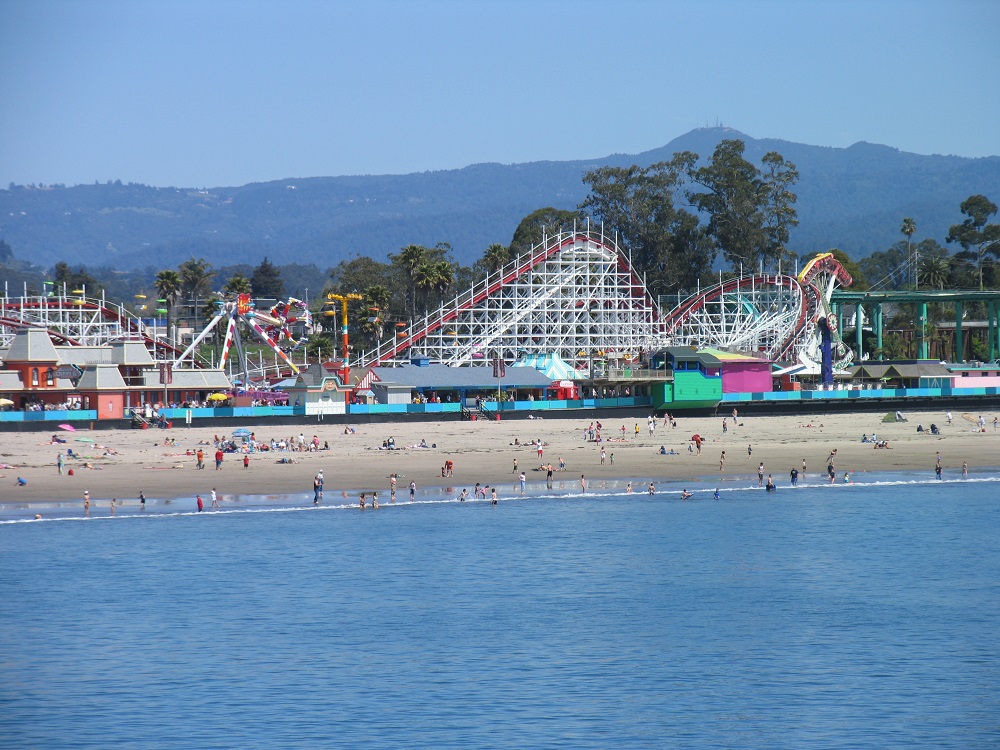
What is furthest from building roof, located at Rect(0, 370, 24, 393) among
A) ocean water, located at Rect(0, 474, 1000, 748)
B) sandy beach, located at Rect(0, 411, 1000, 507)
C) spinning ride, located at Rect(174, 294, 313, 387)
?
ocean water, located at Rect(0, 474, 1000, 748)

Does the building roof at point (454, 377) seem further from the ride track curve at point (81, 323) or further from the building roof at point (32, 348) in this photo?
the building roof at point (32, 348)

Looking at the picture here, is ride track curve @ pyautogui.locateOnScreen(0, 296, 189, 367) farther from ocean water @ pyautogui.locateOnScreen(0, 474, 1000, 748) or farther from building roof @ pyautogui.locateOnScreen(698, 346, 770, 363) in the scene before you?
ocean water @ pyautogui.locateOnScreen(0, 474, 1000, 748)

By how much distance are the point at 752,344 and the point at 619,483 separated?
38.9 m

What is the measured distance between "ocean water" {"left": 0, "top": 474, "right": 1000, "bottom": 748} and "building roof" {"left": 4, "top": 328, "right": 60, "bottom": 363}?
26769 mm

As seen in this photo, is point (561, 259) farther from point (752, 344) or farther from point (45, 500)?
point (45, 500)

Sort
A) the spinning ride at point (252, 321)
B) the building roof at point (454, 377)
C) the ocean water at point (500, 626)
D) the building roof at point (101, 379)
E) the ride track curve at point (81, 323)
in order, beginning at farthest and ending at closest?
the ride track curve at point (81, 323) → the spinning ride at point (252, 321) → the building roof at point (454, 377) → the building roof at point (101, 379) → the ocean water at point (500, 626)

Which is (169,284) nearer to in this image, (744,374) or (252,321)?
(252,321)

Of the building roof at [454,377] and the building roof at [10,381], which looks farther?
the building roof at [454,377]

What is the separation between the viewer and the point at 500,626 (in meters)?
27.1

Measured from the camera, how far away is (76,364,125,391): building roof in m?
58.8

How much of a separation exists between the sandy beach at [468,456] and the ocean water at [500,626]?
3.45 metres

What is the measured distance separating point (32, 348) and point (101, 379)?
23.1 ft

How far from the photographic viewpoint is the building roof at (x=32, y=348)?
2485 inches

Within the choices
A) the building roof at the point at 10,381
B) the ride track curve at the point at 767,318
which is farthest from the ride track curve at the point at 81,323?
the ride track curve at the point at 767,318
